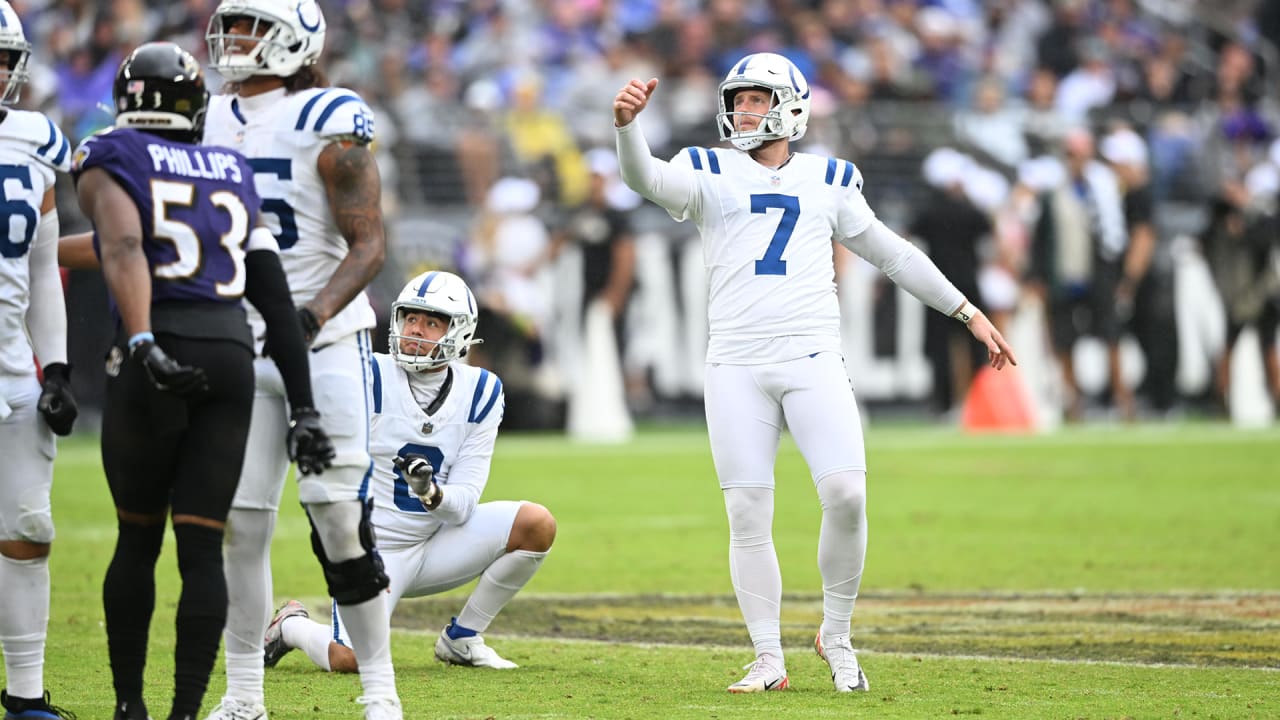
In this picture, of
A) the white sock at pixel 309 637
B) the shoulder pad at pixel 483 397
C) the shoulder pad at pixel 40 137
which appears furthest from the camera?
the shoulder pad at pixel 483 397

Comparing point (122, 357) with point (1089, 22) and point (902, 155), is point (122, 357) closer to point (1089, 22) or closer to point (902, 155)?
point (902, 155)

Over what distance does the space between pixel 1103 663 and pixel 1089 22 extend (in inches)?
706

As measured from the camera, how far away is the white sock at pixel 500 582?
682 cm

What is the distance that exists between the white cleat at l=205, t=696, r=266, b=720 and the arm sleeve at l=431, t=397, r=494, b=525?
156cm

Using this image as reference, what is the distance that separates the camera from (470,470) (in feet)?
22.3

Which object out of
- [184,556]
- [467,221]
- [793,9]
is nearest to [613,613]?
[184,556]

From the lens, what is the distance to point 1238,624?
768 cm

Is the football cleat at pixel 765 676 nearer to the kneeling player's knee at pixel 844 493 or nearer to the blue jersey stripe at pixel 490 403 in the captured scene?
the kneeling player's knee at pixel 844 493

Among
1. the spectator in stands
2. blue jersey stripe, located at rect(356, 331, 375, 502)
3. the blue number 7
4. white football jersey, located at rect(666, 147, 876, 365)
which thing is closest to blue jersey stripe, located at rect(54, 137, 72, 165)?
blue jersey stripe, located at rect(356, 331, 375, 502)

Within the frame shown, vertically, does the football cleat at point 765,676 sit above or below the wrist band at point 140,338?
below

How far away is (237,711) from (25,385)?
1144 millimetres

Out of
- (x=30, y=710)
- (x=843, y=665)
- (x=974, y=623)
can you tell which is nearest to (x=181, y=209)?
(x=30, y=710)

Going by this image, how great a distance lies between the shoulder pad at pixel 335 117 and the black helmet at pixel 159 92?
0.35 meters

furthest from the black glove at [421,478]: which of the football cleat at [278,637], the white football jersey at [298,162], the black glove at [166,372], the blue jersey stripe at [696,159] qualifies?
the black glove at [166,372]
